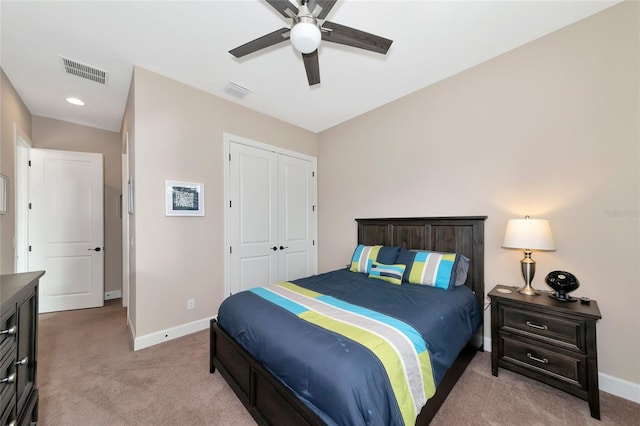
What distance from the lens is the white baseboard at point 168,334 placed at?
2525 millimetres

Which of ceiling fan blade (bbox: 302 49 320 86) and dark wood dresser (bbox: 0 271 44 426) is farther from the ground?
ceiling fan blade (bbox: 302 49 320 86)

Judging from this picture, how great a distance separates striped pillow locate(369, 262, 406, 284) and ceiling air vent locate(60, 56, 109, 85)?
11.5 feet

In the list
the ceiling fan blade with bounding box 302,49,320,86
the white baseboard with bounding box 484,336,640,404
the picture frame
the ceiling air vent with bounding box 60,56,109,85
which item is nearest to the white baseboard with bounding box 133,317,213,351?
the picture frame

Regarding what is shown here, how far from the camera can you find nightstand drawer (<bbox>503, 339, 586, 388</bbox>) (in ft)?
5.72

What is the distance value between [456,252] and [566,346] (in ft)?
3.57

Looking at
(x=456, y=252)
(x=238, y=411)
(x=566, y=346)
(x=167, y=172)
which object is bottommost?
(x=238, y=411)

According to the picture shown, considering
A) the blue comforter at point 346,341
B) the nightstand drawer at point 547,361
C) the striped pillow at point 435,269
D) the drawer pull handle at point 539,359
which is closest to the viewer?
the blue comforter at point 346,341

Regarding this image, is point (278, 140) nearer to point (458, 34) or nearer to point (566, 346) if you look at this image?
point (458, 34)

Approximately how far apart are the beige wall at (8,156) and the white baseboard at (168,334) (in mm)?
1532

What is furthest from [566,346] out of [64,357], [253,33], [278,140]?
[64,357]

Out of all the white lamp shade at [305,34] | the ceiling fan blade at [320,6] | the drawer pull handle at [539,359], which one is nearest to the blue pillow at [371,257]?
the drawer pull handle at [539,359]

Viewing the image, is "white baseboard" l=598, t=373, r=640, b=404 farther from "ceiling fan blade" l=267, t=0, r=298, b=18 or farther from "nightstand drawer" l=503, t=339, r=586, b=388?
"ceiling fan blade" l=267, t=0, r=298, b=18

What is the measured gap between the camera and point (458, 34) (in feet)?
7.11

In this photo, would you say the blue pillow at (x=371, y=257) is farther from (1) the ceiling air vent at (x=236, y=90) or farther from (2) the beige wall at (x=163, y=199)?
(1) the ceiling air vent at (x=236, y=90)
